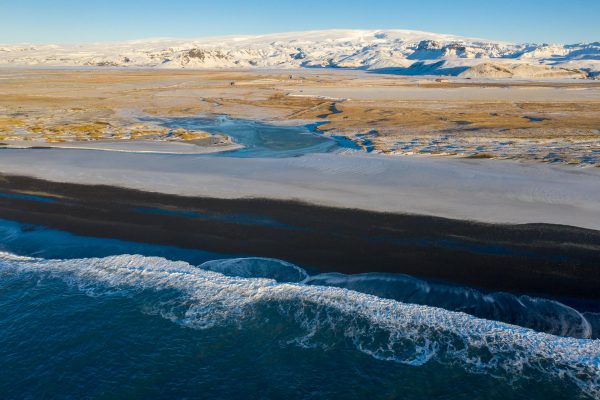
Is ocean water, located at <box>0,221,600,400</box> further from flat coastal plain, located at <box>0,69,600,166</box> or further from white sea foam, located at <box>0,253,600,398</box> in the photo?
flat coastal plain, located at <box>0,69,600,166</box>

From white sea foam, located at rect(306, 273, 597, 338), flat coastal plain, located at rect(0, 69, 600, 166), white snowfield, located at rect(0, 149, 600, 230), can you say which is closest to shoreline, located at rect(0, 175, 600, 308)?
white sea foam, located at rect(306, 273, 597, 338)

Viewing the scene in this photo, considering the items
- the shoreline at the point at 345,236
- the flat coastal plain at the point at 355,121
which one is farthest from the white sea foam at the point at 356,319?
the flat coastal plain at the point at 355,121

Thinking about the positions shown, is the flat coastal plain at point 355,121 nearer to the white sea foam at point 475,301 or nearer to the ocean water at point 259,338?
the white sea foam at point 475,301

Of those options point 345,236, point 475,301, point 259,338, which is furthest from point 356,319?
point 345,236

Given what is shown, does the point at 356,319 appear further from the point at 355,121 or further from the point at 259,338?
the point at 355,121

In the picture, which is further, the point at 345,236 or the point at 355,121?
the point at 355,121
